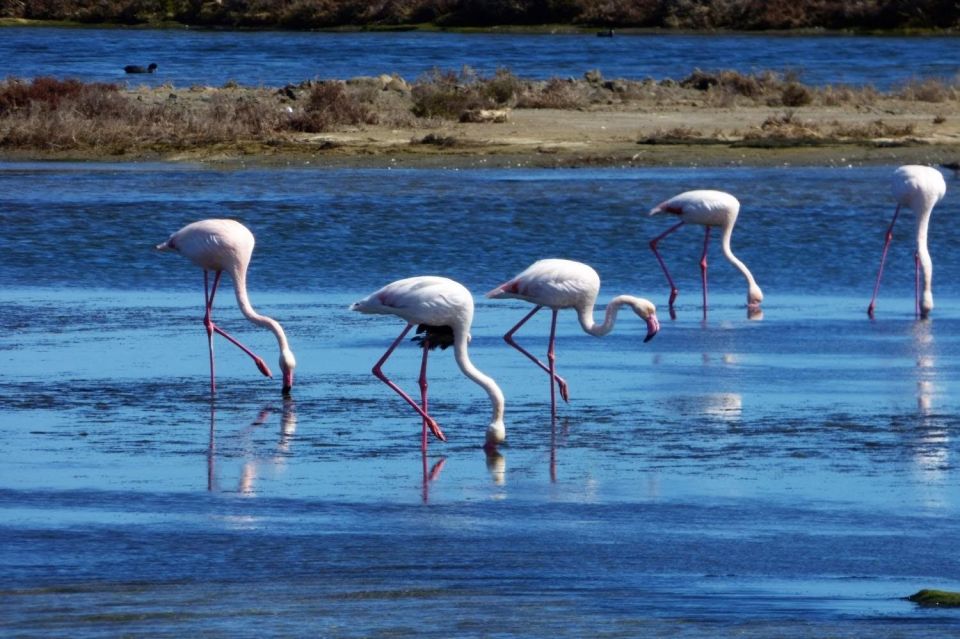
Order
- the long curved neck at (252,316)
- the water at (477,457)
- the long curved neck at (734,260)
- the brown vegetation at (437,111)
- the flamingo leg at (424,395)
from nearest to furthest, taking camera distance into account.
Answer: the water at (477,457) < the flamingo leg at (424,395) < the long curved neck at (252,316) < the long curved neck at (734,260) < the brown vegetation at (437,111)

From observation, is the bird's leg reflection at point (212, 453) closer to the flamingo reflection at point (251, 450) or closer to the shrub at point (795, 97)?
the flamingo reflection at point (251, 450)

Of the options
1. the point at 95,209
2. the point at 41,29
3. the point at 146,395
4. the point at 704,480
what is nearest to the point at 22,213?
the point at 95,209

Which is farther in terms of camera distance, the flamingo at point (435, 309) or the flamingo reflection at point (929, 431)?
the flamingo at point (435, 309)

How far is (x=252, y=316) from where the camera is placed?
1269cm

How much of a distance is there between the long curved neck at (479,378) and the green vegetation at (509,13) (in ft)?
209

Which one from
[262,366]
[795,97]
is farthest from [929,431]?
[795,97]

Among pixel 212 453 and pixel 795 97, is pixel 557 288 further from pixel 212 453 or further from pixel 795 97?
pixel 795 97

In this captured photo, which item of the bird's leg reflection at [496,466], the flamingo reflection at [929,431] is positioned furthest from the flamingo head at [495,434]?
the flamingo reflection at [929,431]

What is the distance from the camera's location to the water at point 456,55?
46.8 metres

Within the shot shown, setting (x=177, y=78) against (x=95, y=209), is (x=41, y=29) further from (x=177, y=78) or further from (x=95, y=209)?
(x=95, y=209)

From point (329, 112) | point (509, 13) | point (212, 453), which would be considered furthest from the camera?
point (509, 13)

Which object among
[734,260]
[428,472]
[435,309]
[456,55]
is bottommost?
[456,55]

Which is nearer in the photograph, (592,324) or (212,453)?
(212,453)

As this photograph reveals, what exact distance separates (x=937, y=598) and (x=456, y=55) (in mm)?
50828
